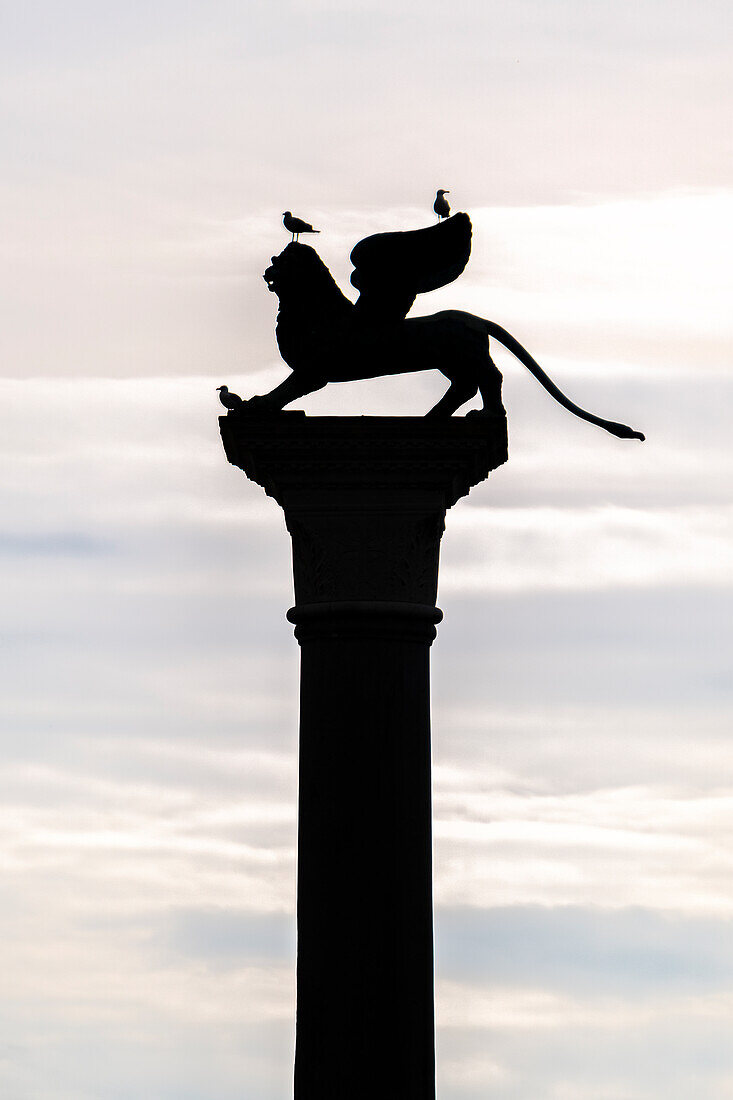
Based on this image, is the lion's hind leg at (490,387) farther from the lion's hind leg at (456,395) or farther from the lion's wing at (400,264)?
the lion's wing at (400,264)

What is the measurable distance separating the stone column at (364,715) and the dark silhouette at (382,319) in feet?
2.60

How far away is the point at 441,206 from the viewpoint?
1773 centimetres

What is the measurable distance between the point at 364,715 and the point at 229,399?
2842 millimetres

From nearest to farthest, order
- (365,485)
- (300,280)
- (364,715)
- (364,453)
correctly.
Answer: (364,715), (364,453), (365,485), (300,280)

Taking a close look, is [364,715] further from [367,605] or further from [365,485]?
[365,485]

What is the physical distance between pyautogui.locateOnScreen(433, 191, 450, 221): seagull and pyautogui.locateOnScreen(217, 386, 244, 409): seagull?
2493mm

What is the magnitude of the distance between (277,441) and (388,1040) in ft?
16.0

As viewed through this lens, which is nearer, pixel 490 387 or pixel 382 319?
pixel 490 387

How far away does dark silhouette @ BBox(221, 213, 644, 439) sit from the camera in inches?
685

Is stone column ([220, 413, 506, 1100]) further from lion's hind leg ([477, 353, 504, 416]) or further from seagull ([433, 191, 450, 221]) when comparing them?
seagull ([433, 191, 450, 221])

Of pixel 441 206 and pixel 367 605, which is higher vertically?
pixel 441 206

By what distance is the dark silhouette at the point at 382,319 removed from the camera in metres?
17.4

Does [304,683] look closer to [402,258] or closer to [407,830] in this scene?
[407,830]

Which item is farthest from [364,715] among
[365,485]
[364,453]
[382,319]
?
[382,319]
